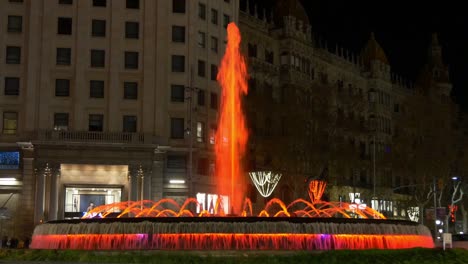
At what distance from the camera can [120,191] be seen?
234ft

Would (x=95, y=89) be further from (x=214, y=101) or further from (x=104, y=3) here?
(x=214, y=101)

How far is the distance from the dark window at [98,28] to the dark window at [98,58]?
1653 millimetres

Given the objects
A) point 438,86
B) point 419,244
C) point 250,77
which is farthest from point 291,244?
point 438,86

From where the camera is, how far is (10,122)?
70375mm

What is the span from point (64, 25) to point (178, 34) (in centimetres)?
1103

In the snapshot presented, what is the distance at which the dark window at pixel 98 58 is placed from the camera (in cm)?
7194

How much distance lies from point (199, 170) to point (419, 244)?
39397 mm

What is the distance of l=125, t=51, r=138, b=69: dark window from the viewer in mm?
72625

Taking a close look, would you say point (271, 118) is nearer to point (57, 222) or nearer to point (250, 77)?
point (250, 77)

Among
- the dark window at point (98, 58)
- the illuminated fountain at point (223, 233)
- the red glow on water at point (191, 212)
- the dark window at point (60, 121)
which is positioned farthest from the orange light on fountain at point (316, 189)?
the illuminated fountain at point (223, 233)

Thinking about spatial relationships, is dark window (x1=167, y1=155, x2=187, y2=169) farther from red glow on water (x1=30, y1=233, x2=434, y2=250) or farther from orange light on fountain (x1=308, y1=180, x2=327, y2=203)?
red glow on water (x1=30, y1=233, x2=434, y2=250)

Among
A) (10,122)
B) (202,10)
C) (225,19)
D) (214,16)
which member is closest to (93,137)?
(10,122)

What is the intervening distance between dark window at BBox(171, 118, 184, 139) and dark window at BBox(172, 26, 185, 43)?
7934mm

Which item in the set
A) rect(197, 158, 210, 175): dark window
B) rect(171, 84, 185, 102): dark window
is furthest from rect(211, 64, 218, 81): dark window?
rect(197, 158, 210, 175): dark window
